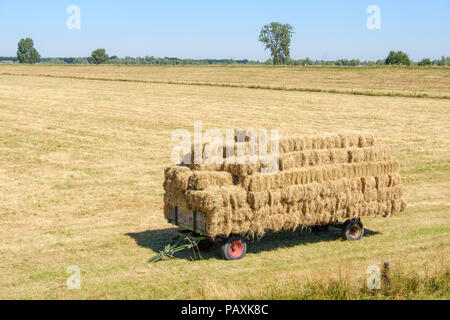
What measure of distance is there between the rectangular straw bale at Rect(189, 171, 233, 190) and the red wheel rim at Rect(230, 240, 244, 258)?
1.26 m

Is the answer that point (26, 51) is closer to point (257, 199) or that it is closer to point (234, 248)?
point (234, 248)

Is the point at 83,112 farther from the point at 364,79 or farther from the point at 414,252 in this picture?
the point at 364,79

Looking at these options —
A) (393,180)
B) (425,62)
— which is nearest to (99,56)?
(425,62)

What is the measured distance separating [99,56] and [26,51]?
122ft

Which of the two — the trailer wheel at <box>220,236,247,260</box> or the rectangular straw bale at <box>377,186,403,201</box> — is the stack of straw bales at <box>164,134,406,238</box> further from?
the trailer wheel at <box>220,236,247,260</box>

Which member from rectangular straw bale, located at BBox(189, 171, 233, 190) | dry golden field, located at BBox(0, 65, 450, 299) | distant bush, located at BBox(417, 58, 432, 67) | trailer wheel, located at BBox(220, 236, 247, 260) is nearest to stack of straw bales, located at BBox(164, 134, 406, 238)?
rectangular straw bale, located at BBox(189, 171, 233, 190)

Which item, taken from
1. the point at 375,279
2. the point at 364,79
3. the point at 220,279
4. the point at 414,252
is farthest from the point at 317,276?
the point at 364,79

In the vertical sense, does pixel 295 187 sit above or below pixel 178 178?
below

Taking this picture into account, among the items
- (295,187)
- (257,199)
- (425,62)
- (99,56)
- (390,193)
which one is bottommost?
(390,193)

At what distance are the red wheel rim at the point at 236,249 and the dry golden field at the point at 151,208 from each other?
0.24m

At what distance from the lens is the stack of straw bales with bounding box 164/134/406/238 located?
1062cm

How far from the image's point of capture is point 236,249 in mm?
11008

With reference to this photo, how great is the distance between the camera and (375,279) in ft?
27.7

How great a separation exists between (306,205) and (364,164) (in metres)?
1.92
